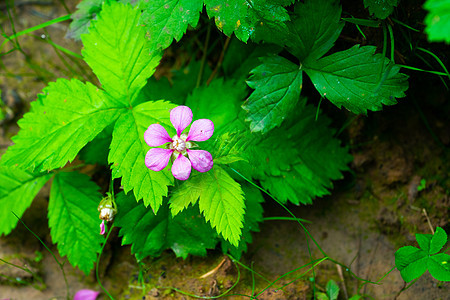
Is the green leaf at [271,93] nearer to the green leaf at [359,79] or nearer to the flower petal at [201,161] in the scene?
the green leaf at [359,79]

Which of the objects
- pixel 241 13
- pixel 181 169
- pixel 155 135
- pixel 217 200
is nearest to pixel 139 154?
pixel 155 135

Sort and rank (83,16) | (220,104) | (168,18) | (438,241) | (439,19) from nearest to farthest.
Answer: (439,19), (438,241), (168,18), (220,104), (83,16)

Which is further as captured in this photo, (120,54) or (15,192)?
(15,192)

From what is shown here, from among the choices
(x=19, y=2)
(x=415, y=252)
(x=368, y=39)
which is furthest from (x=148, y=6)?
(x=19, y=2)

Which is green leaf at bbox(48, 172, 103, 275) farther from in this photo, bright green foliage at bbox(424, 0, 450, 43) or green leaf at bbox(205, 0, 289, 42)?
bright green foliage at bbox(424, 0, 450, 43)

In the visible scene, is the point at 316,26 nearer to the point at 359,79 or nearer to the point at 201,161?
the point at 359,79

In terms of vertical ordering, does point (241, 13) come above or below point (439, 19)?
below

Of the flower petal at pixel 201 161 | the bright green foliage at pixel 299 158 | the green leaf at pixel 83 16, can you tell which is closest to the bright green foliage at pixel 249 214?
the bright green foliage at pixel 299 158
